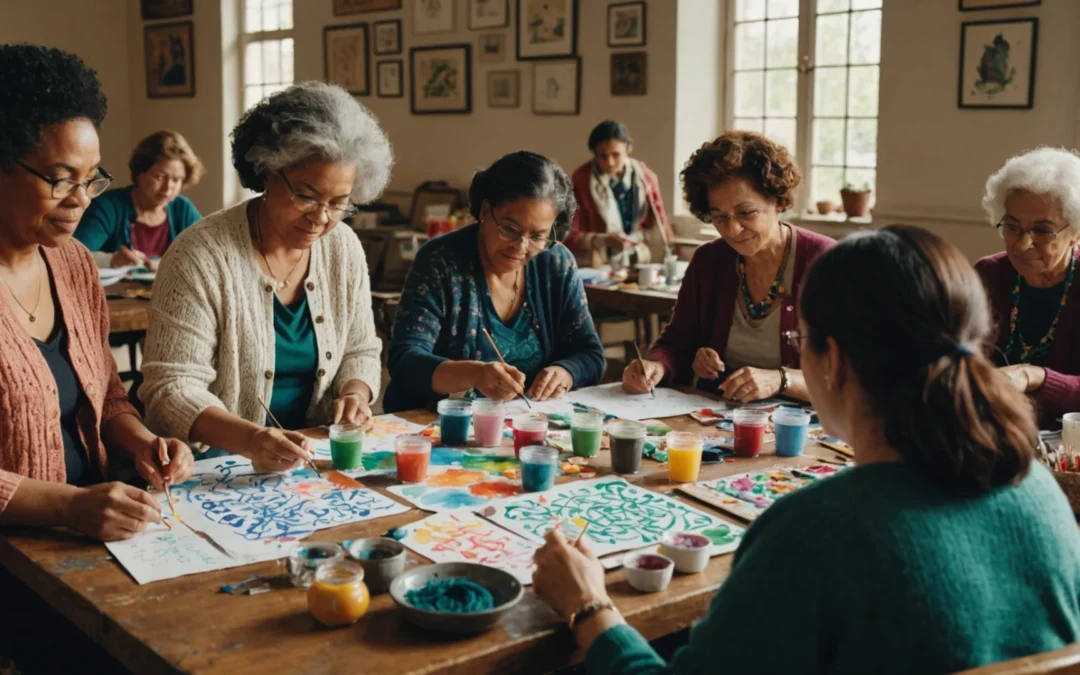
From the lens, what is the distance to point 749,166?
2.87 meters

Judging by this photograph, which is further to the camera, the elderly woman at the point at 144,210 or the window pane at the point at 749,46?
the window pane at the point at 749,46

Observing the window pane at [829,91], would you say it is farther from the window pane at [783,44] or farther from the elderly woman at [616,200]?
the elderly woman at [616,200]

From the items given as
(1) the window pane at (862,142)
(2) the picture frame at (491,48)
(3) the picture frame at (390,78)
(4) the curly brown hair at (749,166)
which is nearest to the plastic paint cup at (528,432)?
(4) the curly brown hair at (749,166)

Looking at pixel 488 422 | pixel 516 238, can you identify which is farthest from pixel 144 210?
pixel 488 422

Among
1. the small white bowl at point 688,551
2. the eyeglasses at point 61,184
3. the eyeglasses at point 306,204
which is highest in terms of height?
the eyeglasses at point 61,184

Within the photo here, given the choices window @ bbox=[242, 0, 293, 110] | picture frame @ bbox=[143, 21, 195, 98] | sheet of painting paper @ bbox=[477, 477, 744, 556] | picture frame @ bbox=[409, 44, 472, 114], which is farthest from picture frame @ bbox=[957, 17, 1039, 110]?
picture frame @ bbox=[143, 21, 195, 98]

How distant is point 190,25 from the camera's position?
10.1 metres

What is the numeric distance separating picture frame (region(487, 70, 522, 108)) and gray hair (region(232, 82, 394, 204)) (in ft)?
16.8

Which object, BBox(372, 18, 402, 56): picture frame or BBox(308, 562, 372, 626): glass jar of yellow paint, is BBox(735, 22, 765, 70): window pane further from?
BBox(308, 562, 372, 626): glass jar of yellow paint

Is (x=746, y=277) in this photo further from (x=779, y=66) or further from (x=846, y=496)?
(x=779, y=66)

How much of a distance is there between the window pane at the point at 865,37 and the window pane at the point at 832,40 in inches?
2.1

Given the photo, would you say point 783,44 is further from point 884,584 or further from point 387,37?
point 884,584

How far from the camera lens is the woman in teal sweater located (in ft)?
3.95

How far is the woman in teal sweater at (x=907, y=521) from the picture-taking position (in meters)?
1.20
